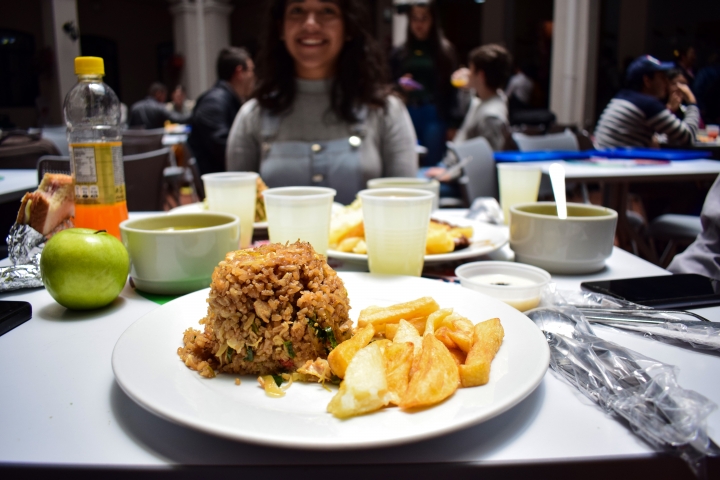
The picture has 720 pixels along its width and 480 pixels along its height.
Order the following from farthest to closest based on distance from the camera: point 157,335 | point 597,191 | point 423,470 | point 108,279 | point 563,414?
point 597,191, point 108,279, point 157,335, point 563,414, point 423,470

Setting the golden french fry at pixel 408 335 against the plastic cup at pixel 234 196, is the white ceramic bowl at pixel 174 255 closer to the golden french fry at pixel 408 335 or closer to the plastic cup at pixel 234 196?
the plastic cup at pixel 234 196

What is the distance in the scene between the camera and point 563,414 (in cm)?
66

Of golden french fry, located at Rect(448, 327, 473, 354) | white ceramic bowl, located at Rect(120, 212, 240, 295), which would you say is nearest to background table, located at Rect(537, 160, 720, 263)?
white ceramic bowl, located at Rect(120, 212, 240, 295)

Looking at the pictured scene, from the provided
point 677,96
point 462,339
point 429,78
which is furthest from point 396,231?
point 677,96

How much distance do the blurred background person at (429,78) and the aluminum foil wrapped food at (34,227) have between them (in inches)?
153

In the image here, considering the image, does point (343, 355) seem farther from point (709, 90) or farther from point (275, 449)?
point (709, 90)

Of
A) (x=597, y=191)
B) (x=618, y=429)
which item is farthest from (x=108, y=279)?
(x=597, y=191)

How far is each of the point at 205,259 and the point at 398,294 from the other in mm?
413

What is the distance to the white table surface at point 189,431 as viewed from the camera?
0.57 metres

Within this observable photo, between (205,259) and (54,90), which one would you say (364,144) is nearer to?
(205,259)

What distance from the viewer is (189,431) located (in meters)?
0.63

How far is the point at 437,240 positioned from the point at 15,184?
6.24ft

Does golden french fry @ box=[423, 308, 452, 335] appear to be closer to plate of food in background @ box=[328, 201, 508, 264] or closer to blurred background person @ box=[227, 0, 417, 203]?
plate of food in background @ box=[328, 201, 508, 264]

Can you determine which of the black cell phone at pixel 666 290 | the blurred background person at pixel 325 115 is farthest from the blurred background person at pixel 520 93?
the black cell phone at pixel 666 290
